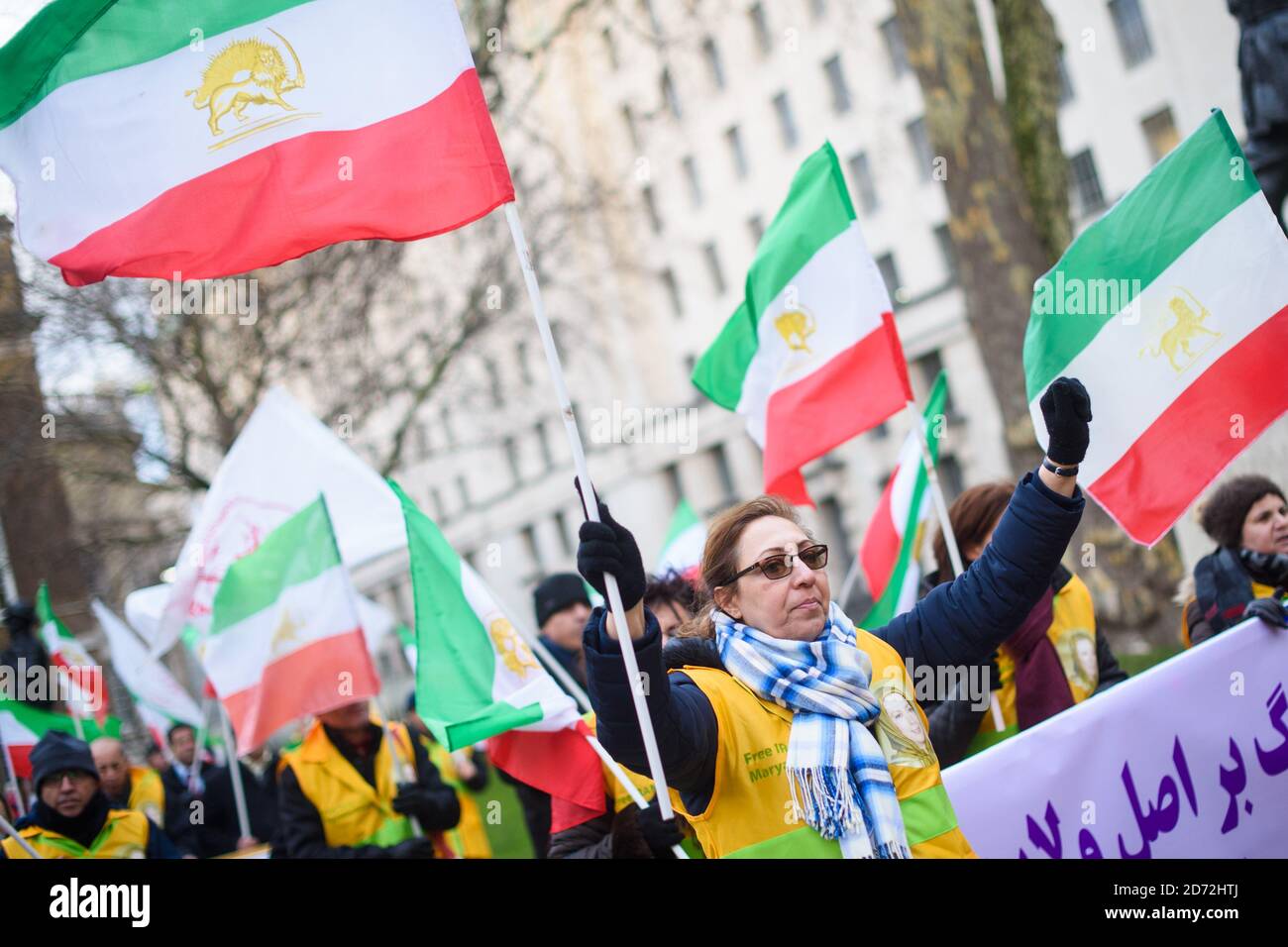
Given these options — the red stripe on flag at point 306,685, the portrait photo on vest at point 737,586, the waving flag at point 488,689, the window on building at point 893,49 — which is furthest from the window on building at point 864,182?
the waving flag at point 488,689

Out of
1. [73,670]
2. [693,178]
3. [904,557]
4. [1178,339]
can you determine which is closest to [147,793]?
[73,670]

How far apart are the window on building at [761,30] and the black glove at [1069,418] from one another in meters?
34.3

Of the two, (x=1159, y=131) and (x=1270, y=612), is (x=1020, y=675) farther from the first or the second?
(x=1159, y=131)

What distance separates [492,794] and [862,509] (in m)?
23.6

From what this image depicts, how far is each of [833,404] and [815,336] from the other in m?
0.29

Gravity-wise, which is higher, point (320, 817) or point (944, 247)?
point (944, 247)

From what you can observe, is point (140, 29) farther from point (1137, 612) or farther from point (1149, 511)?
point (1137, 612)

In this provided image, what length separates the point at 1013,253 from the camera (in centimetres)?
1036

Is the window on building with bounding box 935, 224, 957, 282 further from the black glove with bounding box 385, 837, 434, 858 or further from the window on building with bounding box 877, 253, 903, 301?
the black glove with bounding box 385, 837, 434, 858

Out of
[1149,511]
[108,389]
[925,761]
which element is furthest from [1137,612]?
[108,389]

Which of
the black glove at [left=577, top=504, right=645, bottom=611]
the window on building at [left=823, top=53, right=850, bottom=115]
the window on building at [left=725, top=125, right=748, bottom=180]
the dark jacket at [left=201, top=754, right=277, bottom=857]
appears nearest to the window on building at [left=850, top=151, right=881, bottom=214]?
the window on building at [left=823, top=53, right=850, bottom=115]

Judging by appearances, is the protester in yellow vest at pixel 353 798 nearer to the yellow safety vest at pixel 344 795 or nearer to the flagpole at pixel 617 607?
the yellow safety vest at pixel 344 795

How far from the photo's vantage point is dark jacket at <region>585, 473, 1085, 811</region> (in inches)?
108

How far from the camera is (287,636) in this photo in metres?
6.02
